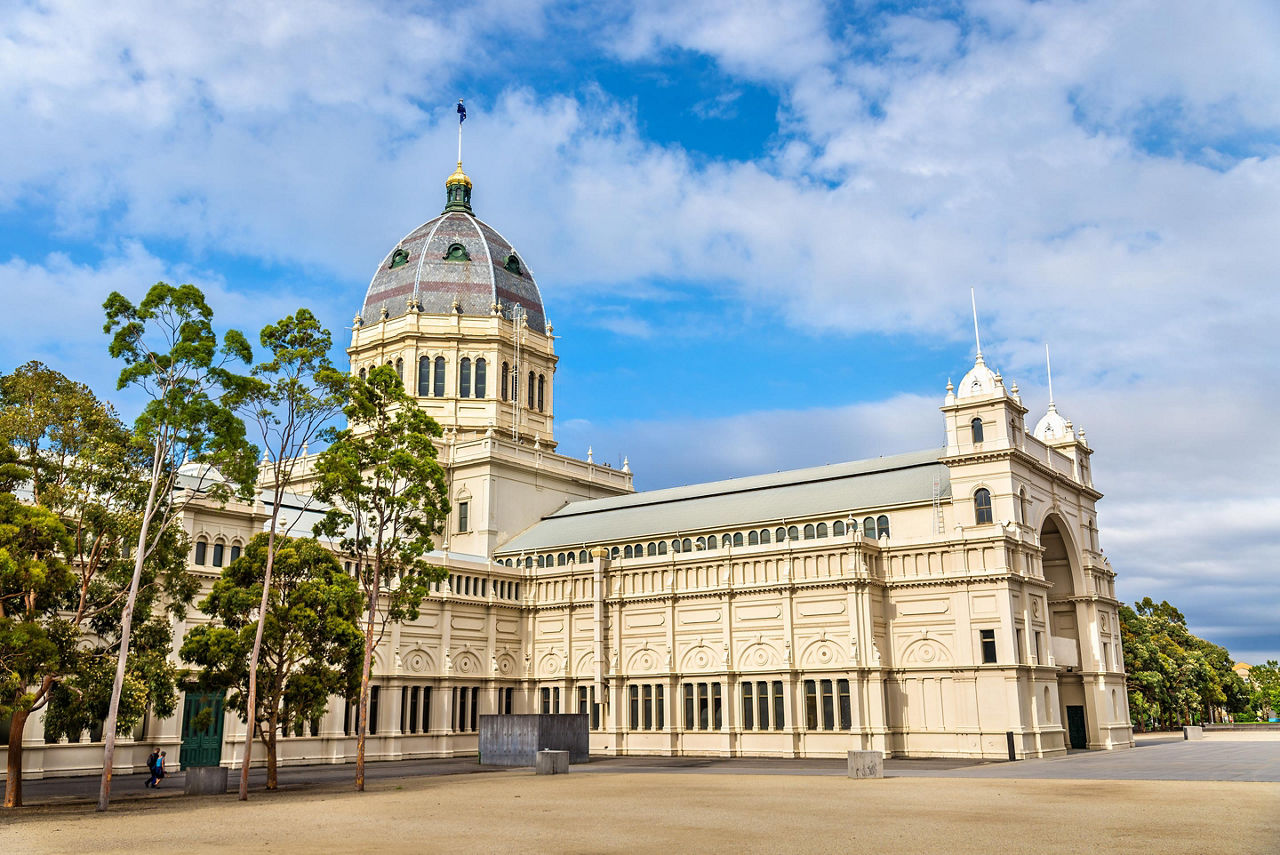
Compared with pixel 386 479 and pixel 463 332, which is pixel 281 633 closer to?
pixel 386 479

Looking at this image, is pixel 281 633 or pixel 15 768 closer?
pixel 15 768

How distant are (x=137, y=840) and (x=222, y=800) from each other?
12.1m

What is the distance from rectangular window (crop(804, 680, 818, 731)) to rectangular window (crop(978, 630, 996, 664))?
10160mm

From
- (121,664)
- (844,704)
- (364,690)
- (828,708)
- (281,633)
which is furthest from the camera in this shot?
(828,708)

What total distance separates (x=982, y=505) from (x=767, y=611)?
15.0 metres

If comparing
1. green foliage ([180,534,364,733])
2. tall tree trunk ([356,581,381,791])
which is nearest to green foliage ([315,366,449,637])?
tall tree trunk ([356,581,381,791])

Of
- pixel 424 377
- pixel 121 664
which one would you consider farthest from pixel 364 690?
pixel 424 377

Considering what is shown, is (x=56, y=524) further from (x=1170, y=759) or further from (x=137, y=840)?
(x=1170, y=759)

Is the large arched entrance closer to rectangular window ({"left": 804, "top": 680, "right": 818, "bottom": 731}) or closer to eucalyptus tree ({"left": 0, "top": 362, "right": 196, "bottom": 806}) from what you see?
rectangular window ({"left": 804, "top": 680, "right": 818, "bottom": 731})

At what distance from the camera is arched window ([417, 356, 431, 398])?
86875 mm

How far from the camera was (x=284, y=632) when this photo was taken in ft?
131

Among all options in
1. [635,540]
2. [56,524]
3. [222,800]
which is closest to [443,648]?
[635,540]

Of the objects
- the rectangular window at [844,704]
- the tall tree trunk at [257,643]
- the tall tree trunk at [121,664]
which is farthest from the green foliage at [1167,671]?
the tall tree trunk at [121,664]

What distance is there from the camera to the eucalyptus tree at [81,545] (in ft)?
110
